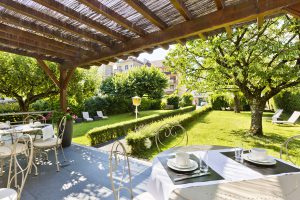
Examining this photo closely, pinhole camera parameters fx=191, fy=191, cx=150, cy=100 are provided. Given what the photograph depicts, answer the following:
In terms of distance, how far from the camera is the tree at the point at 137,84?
15641 millimetres

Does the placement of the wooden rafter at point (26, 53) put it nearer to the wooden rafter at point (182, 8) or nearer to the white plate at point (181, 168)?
the wooden rafter at point (182, 8)

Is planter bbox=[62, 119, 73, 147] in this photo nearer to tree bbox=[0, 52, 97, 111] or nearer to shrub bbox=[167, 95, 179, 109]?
tree bbox=[0, 52, 97, 111]

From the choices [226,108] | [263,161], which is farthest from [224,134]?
[226,108]

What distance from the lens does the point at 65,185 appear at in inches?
121

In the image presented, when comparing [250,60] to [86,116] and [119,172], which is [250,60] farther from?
[86,116]

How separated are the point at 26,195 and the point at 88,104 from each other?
38.6 ft

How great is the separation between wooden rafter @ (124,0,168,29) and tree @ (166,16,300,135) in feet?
10.6

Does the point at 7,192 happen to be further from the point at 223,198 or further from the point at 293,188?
the point at 293,188

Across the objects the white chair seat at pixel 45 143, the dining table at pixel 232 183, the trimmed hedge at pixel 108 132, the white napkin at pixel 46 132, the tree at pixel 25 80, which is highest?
the tree at pixel 25 80

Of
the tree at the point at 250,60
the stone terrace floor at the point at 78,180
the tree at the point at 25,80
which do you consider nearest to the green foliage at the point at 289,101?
the tree at the point at 250,60

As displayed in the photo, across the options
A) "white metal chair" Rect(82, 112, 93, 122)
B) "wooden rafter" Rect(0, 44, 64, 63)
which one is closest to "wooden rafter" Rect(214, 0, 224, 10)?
"wooden rafter" Rect(0, 44, 64, 63)

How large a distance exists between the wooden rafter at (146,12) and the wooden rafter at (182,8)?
1.23 ft

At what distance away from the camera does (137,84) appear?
15.6 m

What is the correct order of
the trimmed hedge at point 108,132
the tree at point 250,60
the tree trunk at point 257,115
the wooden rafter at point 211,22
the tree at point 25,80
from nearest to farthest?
1. the wooden rafter at point 211,22
2. the tree at point 250,60
3. the trimmed hedge at point 108,132
4. the tree at point 25,80
5. the tree trunk at point 257,115
